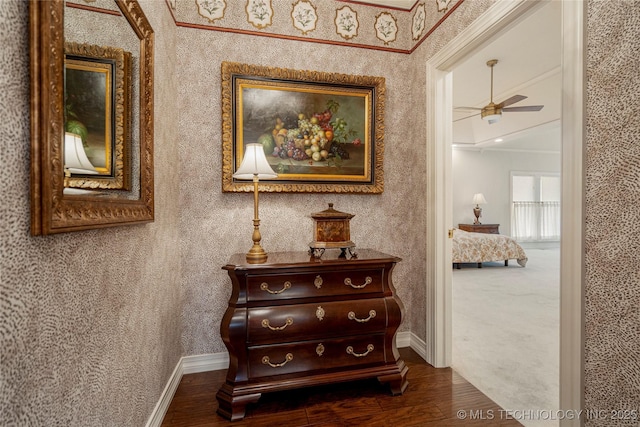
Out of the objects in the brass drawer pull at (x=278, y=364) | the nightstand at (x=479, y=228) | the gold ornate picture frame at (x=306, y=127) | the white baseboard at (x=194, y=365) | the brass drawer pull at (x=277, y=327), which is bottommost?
the white baseboard at (x=194, y=365)

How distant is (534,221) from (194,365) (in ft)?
30.7

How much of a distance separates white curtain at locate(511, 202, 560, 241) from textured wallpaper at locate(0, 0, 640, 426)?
24.2 ft

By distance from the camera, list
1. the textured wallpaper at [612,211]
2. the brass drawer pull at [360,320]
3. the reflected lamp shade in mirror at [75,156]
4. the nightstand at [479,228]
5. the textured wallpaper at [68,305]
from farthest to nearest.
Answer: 1. the nightstand at [479,228]
2. the brass drawer pull at [360,320]
3. the textured wallpaper at [612,211]
4. the reflected lamp shade in mirror at [75,156]
5. the textured wallpaper at [68,305]

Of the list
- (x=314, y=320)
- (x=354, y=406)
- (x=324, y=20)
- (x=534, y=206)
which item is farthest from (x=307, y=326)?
(x=534, y=206)

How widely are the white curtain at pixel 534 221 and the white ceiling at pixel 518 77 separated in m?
2.63

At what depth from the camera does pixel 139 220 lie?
1319 mm

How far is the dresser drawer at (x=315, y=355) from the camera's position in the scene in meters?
1.80

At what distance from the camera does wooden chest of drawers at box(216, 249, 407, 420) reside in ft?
5.84

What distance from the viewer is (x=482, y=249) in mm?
5871

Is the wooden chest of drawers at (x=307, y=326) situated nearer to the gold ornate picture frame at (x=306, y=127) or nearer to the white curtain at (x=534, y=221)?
the gold ornate picture frame at (x=306, y=127)

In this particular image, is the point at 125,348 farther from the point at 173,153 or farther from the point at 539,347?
the point at 539,347

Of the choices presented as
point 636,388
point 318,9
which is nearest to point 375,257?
point 636,388

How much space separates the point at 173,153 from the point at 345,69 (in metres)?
1.45

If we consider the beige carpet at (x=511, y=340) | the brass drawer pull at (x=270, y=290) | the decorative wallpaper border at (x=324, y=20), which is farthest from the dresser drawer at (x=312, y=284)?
the decorative wallpaper border at (x=324, y=20)
